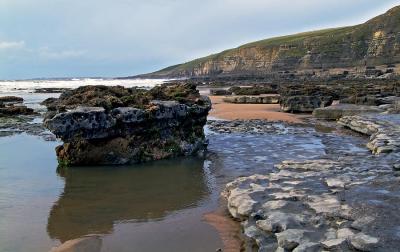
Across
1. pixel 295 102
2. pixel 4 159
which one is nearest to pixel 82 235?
pixel 4 159

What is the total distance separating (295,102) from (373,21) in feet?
373

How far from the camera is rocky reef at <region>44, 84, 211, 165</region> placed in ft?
46.2

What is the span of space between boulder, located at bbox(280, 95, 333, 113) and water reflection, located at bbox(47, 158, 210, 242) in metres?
20.0

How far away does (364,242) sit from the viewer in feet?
21.4

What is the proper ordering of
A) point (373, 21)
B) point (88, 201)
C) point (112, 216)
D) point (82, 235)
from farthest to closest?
point (373, 21), point (88, 201), point (112, 216), point (82, 235)

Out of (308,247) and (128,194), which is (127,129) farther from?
(308,247)

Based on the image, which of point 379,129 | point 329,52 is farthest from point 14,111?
point 329,52

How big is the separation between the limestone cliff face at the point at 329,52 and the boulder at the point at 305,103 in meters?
84.4

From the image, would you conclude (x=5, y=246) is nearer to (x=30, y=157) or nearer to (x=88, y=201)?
(x=88, y=201)

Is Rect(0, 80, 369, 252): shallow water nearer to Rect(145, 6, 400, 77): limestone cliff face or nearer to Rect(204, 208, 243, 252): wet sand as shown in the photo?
Rect(204, 208, 243, 252): wet sand

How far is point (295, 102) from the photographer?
1314 inches

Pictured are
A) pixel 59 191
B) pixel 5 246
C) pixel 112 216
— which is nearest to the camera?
pixel 5 246

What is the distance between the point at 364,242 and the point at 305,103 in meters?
27.5

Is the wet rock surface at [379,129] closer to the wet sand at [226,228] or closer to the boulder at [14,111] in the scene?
the wet sand at [226,228]
